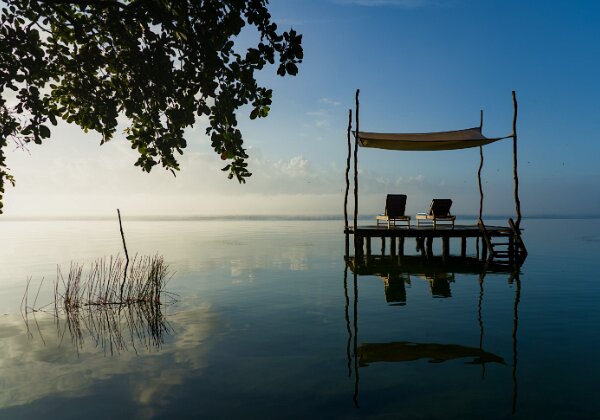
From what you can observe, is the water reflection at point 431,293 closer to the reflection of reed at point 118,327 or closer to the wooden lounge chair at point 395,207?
the wooden lounge chair at point 395,207

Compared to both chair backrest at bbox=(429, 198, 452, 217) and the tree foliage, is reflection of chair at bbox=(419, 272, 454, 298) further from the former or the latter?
the tree foliage

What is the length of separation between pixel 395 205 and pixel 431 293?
220 inches

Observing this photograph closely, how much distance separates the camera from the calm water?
14.0 feet

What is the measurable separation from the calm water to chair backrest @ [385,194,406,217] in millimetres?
4455

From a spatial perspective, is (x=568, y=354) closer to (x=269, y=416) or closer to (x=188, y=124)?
(x=269, y=416)

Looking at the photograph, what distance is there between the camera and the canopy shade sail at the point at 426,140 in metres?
12.8

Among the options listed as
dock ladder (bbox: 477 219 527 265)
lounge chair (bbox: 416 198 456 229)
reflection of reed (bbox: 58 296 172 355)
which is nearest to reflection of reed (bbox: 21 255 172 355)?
reflection of reed (bbox: 58 296 172 355)

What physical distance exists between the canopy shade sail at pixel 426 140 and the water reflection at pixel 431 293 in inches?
146

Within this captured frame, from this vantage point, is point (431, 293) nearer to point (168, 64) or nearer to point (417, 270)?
point (417, 270)

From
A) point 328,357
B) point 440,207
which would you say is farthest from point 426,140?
point 328,357

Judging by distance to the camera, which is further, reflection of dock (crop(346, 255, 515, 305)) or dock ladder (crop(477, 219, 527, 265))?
dock ladder (crop(477, 219, 527, 265))

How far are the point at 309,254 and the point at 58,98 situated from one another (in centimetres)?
1613

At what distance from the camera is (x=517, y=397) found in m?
4.34

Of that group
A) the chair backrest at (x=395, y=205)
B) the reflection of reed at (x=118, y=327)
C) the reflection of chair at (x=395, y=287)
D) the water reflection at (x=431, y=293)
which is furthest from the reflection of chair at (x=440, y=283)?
the reflection of reed at (x=118, y=327)
